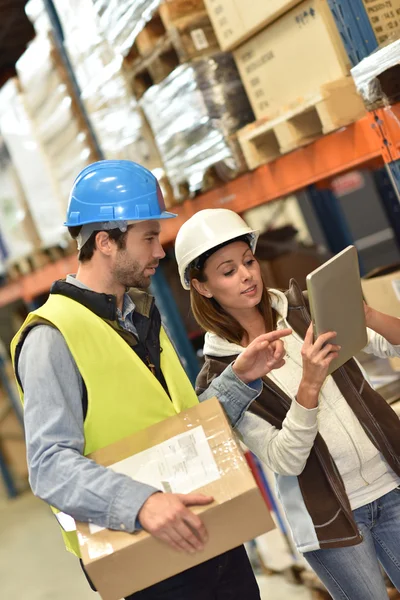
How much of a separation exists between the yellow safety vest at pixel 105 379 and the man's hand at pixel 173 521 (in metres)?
0.33

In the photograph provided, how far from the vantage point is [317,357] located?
2096 millimetres

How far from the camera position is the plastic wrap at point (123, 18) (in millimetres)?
4340

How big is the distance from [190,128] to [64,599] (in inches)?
153

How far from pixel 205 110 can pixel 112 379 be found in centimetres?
239

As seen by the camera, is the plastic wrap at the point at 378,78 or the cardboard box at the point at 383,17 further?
the cardboard box at the point at 383,17

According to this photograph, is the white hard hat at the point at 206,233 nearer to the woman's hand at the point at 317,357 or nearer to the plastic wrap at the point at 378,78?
the woman's hand at the point at 317,357

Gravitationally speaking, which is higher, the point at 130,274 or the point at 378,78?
the point at 378,78

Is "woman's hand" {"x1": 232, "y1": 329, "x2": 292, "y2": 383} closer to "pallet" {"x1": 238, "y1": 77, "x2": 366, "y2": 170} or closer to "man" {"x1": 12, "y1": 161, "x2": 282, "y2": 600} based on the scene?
"man" {"x1": 12, "y1": 161, "x2": 282, "y2": 600}

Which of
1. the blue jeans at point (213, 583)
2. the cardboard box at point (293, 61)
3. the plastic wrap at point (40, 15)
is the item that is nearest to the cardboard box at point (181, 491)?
the blue jeans at point (213, 583)

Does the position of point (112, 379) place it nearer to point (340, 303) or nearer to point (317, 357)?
point (317, 357)

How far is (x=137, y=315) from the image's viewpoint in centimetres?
235

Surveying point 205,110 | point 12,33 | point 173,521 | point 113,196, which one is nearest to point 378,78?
point 113,196

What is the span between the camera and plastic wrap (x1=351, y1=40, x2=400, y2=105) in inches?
107

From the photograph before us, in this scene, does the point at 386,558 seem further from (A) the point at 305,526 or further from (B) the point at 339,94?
(B) the point at 339,94
